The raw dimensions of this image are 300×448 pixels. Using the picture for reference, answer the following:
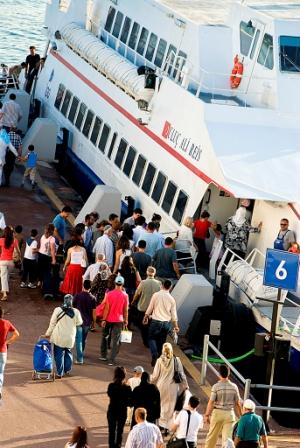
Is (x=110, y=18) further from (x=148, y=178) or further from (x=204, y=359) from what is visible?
(x=204, y=359)

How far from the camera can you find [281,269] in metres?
21.7

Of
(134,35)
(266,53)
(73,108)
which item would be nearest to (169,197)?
(266,53)

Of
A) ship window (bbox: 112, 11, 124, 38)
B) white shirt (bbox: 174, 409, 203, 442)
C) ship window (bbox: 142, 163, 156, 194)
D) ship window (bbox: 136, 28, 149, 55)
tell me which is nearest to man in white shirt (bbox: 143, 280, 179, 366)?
white shirt (bbox: 174, 409, 203, 442)

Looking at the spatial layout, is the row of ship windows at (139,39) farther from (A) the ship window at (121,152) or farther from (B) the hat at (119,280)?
(B) the hat at (119,280)

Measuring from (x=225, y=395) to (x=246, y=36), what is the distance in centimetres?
1022

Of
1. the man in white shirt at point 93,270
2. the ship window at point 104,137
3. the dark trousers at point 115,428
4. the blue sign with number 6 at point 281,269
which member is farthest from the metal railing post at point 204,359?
the ship window at point 104,137

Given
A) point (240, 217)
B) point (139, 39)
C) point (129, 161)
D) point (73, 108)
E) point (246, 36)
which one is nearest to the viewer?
point (240, 217)

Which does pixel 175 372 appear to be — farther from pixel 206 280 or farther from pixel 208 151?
pixel 208 151

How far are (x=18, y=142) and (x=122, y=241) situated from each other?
30.2 ft

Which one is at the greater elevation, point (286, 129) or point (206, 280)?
point (286, 129)

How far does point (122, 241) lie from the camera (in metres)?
25.6

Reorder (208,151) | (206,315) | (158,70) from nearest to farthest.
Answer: (206,315), (208,151), (158,70)

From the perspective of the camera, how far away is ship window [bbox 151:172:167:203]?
2853 cm

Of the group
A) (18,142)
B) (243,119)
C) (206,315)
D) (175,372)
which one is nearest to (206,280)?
(206,315)
